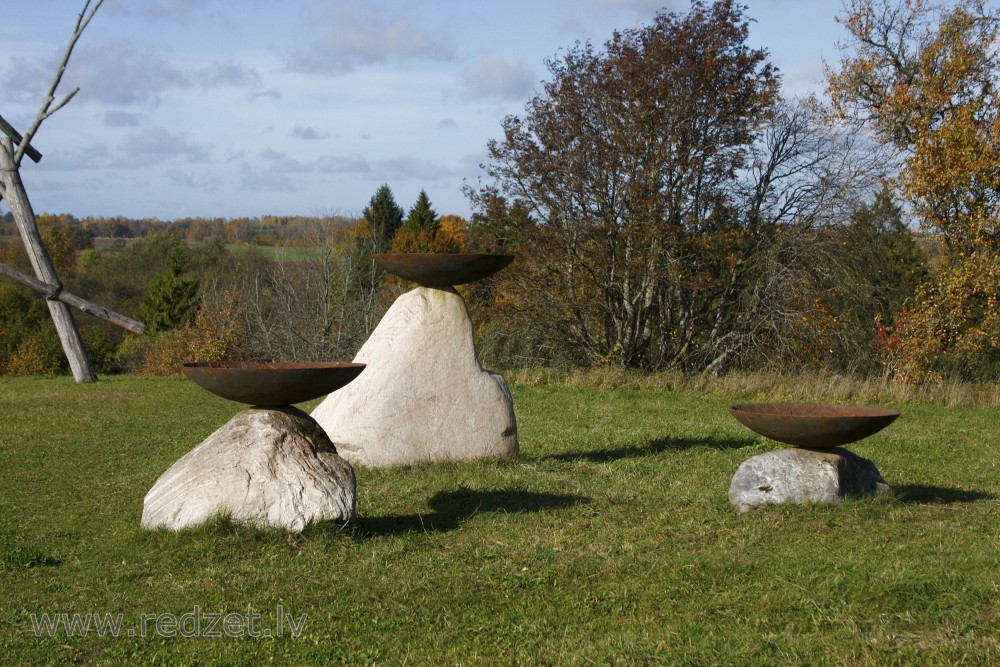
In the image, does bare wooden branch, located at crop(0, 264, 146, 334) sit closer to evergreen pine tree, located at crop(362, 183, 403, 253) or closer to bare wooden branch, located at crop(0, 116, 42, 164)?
bare wooden branch, located at crop(0, 116, 42, 164)

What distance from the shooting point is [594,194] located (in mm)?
18453

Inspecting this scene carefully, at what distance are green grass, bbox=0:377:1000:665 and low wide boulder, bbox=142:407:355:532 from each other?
148mm

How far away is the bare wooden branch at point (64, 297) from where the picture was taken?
17.0 metres

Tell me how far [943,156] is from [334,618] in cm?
1615

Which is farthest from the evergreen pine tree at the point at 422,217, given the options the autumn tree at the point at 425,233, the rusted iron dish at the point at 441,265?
the rusted iron dish at the point at 441,265

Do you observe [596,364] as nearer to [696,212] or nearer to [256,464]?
[696,212]

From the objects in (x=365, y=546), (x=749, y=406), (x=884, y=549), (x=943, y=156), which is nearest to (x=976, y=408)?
(x=943, y=156)

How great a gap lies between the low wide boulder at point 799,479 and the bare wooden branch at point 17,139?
1464 cm

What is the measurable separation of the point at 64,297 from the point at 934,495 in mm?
15131

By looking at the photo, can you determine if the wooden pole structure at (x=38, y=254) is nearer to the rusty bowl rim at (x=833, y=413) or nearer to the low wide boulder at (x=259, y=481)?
the low wide boulder at (x=259, y=481)

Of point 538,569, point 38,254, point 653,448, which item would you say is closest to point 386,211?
point 38,254

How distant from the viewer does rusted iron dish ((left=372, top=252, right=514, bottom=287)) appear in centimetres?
962

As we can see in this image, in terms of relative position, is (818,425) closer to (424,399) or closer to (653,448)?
(653,448)

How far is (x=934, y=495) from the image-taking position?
8.50 meters
